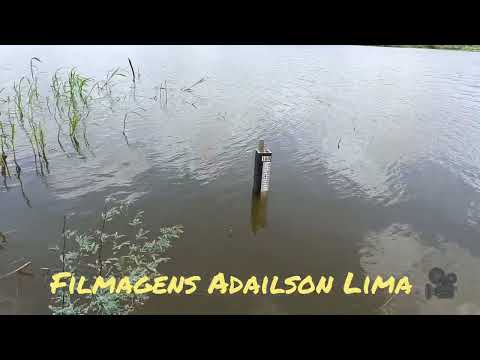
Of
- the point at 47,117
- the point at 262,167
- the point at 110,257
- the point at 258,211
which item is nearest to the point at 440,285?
the point at 258,211

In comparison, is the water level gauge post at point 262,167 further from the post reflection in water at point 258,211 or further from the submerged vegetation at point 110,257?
the submerged vegetation at point 110,257

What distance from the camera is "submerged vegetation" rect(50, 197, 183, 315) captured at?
671 centimetres

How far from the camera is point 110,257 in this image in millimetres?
8000

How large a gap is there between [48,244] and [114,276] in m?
2.45

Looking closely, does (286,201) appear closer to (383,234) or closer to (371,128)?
(383,234)

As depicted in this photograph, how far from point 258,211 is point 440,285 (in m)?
5.21

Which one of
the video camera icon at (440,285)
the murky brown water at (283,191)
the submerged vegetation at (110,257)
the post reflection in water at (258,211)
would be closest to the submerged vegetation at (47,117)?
the murky brown water at (283,191)

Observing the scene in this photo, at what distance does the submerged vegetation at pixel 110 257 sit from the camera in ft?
22.0

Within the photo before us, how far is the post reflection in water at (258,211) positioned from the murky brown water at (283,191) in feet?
0.19

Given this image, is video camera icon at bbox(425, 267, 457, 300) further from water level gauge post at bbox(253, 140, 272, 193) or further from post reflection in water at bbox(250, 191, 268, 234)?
water level gauge post at bbox(253, 140, 272, 193)

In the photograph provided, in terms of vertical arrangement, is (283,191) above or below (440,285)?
above

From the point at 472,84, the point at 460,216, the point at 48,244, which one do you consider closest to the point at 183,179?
the point at 48,244

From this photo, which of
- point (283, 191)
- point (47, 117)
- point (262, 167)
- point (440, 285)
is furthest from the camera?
point (47, 117)

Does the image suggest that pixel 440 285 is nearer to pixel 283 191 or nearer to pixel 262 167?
pixel 283 191
